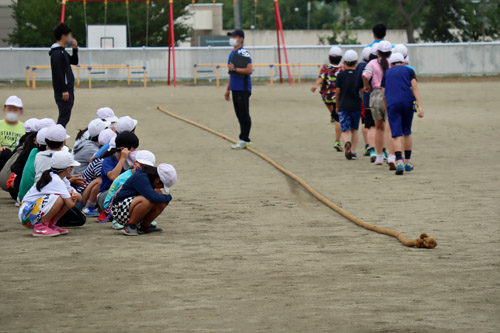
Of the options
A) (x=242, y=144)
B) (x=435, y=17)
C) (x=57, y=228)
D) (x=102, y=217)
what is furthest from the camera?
(x=435, y=17)

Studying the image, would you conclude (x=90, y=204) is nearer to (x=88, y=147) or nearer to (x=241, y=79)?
(x=88, y=147)

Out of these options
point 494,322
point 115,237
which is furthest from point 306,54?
point 494,322

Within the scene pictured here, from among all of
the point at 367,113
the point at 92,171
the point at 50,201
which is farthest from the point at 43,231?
the point at 367,113

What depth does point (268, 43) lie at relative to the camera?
7538 centimetres

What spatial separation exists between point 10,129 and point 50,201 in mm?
3384

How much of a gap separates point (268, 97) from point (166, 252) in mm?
23534

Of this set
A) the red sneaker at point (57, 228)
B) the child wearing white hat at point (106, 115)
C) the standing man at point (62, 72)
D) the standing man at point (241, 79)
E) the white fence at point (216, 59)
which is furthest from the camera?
the white fence at point (216, 59)

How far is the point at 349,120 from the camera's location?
14.6m

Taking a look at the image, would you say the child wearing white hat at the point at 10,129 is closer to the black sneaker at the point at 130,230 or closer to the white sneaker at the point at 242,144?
the black sneaker at the point at 130,230

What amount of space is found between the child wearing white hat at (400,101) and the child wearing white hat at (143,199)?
16.2 ft

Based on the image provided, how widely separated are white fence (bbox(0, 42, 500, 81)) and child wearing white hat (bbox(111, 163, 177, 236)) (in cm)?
3352

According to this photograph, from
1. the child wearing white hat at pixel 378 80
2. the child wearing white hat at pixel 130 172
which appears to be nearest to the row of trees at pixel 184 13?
the child wearing white hat at pixel 378 80

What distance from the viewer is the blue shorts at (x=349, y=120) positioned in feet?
47.8

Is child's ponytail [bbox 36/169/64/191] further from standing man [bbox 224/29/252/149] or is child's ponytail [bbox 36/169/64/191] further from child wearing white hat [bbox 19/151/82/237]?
standing man [bbox 224/29/252/149]
